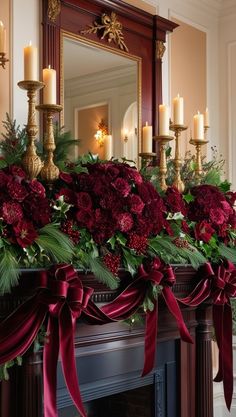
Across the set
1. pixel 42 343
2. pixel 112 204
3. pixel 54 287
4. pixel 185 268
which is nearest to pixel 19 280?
pixel 54 287

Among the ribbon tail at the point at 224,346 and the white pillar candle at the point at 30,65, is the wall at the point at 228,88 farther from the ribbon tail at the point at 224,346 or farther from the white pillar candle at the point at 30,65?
the white pillar candle at the point at 30,65

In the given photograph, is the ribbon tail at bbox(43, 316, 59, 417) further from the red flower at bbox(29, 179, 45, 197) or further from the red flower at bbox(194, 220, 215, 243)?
the red flower at bbox(194, 220, 215, 243)

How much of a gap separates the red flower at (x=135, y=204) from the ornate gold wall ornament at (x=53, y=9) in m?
1.17

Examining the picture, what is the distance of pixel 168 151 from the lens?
2875mm

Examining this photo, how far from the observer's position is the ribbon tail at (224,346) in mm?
2639

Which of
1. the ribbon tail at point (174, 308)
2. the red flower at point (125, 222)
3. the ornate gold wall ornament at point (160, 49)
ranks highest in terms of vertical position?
the ornate gold wall ornament at point (160, 49)

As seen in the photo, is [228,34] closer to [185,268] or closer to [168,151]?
[168,151]

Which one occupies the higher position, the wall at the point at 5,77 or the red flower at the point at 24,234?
the wall at the point at 5,77

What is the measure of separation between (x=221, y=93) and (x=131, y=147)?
113cm

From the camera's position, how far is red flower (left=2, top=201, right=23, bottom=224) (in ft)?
5.85

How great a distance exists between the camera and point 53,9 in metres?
2.83

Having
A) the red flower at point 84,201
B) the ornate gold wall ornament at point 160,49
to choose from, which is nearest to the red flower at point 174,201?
the red flower at point 84,201

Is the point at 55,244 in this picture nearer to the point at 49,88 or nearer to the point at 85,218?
the point at 85,218

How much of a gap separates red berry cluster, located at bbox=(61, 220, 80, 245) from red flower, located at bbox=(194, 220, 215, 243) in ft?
2.39
